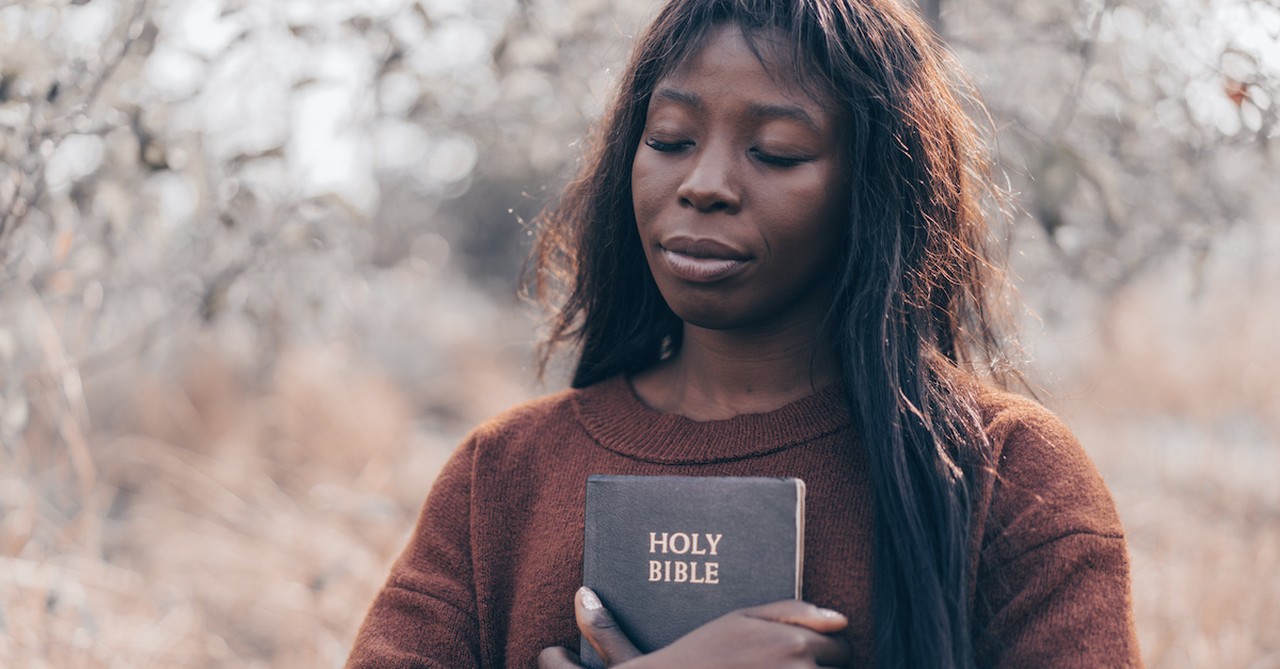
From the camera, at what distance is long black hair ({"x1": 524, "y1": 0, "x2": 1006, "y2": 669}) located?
5.05 ft

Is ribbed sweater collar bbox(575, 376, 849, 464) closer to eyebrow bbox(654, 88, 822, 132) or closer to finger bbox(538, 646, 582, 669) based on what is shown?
finger bbox(538, 646, 582, 669)

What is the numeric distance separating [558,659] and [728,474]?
0.37 meters

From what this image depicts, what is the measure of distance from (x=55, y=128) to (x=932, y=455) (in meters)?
1.88

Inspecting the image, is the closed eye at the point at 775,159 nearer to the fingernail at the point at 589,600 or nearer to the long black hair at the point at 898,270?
the long black hair at the point at 898,270

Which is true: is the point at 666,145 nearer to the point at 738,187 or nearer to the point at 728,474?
the point at 738,187

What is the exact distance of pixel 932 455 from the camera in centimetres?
159

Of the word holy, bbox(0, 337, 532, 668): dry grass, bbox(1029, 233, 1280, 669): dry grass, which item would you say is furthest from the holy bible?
bbox(0, 337, 532, 668): dry grass

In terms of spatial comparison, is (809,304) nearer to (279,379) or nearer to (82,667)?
(82,667)

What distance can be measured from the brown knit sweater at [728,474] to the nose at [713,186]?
13.9 inches

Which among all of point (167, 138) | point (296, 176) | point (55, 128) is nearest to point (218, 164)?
point (296, 176)

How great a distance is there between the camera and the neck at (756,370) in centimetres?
184

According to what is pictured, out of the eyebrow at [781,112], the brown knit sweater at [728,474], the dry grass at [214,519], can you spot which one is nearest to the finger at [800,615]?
the brown knit sweater at [728,474]

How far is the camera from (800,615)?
1460mm

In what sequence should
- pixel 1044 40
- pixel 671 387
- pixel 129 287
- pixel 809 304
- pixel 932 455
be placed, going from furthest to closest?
pixel 129 287, pixel 1044 40, pixel 671 387, pixel 809 304, pixel 932 455
